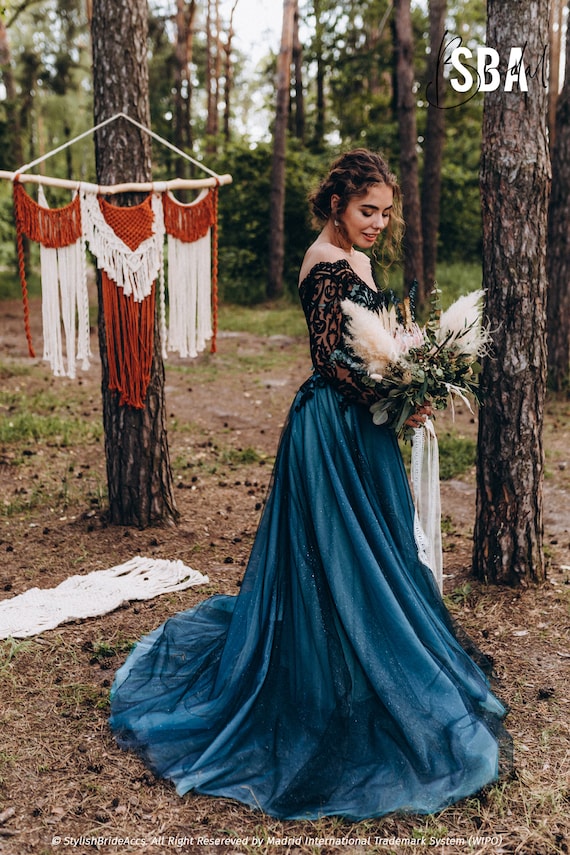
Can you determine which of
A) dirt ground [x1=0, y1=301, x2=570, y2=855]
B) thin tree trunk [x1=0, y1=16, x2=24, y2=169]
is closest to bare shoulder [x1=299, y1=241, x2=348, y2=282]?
dirt ground [x1=0, y1=301, x2=570, y2=855]

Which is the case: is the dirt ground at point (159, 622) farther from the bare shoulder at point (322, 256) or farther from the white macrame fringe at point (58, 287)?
the bare shoulder at point (322, 256)

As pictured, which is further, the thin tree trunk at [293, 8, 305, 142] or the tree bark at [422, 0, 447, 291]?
the thin tree trunk at [293, 8, 305, 142]

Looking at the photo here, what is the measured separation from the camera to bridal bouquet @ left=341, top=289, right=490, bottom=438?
2.62 meters

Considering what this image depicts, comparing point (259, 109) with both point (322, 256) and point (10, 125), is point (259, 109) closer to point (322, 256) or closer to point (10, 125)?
point (10, 125)

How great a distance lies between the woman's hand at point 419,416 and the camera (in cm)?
284

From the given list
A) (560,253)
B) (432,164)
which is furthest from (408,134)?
(560,253)

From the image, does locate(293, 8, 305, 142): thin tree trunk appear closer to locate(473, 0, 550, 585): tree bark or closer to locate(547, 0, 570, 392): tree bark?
locate(547, 0, 570, 392): tree bark

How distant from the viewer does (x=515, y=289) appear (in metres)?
3.68

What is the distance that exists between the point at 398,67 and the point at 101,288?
23.9 feet

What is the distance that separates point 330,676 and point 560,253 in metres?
6.08

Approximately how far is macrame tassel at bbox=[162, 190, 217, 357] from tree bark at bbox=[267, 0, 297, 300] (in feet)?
29.9

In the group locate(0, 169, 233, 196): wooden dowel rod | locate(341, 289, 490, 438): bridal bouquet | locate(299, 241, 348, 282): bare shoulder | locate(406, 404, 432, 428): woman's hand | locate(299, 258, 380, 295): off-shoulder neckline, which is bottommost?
locate(406, 404, 432, 428): woman's hand

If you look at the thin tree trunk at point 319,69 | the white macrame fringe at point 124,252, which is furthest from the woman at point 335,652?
the thin tree trunk at point 319,69

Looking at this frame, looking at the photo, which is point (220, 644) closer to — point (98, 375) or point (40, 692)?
point (40, 692)
